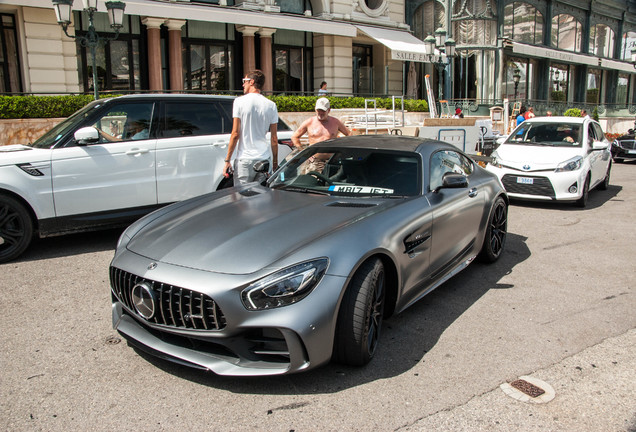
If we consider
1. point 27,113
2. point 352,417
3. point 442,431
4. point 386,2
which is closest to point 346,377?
point 352,417

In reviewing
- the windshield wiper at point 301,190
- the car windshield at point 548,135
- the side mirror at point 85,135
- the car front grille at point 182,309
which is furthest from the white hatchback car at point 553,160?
the car front grille at point 182,309

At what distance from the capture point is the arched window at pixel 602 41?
37.4m

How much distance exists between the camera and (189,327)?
3.09 metres

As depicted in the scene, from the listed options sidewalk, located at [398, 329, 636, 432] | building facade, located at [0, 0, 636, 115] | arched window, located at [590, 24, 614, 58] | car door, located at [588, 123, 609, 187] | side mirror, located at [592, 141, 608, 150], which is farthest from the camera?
arched window, located at [590, 24, 614, 58]

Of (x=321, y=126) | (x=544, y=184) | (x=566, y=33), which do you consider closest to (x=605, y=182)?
(x=544, y=184)

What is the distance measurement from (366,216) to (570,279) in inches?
112

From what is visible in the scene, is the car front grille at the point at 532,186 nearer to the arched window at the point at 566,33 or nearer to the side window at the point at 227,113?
the side window at the point at 227,113

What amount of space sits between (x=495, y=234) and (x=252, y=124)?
298cm

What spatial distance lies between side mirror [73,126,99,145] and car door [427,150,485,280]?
369 cm

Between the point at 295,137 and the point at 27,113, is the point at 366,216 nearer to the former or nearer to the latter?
the point at 295,137

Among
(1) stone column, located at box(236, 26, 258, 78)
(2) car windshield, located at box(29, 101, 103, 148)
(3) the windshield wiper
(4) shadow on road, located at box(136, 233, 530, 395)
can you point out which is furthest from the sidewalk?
(1) stone column, located at box(236, 26, 258, 78)

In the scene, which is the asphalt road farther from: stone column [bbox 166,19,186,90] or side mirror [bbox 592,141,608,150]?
stone column [bbox 166,19,186,90]

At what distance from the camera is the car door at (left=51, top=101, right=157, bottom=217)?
6.10m

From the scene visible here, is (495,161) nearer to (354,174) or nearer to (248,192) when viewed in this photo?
(354,174)
